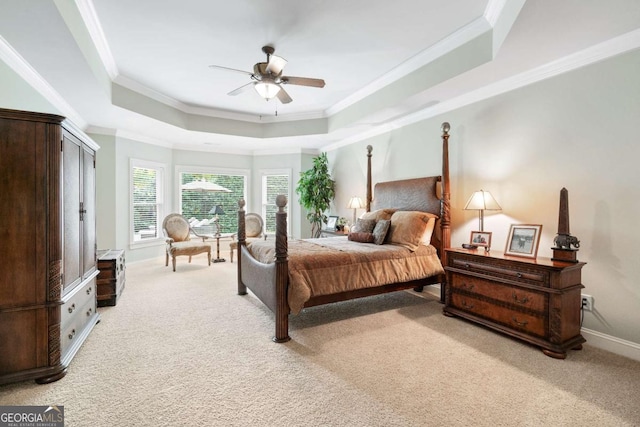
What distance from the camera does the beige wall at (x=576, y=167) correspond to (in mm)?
2447

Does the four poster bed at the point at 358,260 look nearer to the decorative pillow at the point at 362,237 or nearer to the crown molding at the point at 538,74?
the decorative pillow at the point at 362,237

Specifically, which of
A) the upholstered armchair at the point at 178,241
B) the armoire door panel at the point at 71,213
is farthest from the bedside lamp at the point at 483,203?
the upholstered armchair at the point at 178,241

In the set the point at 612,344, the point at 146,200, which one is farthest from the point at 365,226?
the point at 146,200

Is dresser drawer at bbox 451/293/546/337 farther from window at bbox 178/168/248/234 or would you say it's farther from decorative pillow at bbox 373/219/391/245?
window at bbox 178/168/248/234

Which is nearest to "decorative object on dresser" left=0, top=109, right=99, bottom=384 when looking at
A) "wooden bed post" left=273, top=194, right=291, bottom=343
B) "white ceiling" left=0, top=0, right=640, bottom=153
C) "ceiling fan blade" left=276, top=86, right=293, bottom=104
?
"white ceiling" left=0, top=0, right=640, bottom=153

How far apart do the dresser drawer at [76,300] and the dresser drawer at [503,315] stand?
3.56 metres

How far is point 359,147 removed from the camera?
234 inches

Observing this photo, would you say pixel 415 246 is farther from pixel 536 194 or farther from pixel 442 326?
pixel 536 194

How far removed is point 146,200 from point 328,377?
5858 millimetres

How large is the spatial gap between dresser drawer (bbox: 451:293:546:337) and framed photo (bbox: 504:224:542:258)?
1.83ft

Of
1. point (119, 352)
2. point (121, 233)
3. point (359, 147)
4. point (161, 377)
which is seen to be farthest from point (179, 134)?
point (161, 377)

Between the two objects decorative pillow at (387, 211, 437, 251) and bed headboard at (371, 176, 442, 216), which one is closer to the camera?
decorative pillow at (387, 211, 437, 251)

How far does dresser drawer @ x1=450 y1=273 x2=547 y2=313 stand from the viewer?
2520mm

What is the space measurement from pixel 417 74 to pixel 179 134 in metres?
4.61
